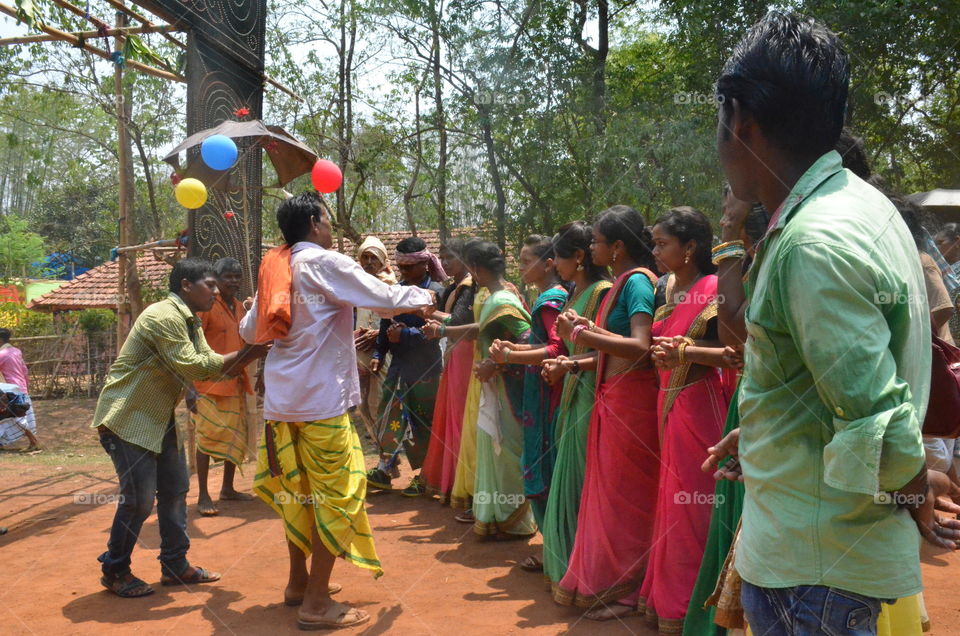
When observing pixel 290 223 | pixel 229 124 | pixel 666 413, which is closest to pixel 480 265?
pixel 290 223

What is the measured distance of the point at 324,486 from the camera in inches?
156

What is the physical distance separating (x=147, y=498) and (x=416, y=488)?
2.79m

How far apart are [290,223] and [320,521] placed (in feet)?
4.95

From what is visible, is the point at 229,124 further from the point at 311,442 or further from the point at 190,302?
the point at 311,442

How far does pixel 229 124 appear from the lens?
6625 mm

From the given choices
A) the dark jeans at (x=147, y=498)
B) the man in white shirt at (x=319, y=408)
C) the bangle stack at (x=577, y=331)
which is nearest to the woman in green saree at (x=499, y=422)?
the man in white shirt at (x=319, y=408)

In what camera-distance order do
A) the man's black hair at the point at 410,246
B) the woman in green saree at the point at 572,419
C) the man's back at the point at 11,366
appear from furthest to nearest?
the man's back at the point at 11,366
the man's black hair at the point at 410,246
the woman in green saree at the point at 572,419

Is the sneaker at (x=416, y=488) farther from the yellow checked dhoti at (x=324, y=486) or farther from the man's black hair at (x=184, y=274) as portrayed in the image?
the man's black hair at (x=184, y=274)

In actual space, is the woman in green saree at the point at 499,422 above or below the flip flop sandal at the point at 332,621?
above

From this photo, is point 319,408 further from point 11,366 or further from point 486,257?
point 11,366

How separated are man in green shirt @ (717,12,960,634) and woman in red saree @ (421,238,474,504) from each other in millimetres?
4426

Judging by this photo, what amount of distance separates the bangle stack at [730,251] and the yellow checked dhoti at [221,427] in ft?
15.3

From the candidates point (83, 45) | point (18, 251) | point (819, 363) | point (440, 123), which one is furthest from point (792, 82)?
point (18, 251)

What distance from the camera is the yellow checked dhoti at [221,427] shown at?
6.38m
